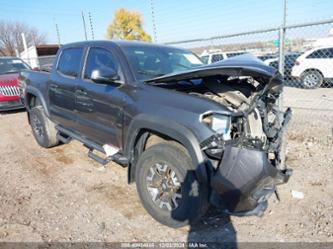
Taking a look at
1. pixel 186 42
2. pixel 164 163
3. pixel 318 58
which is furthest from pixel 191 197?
pixel 318 58

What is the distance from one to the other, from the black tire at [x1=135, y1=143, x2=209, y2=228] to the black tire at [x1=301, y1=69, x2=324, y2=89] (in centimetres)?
1094

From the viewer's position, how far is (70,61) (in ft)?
15.2

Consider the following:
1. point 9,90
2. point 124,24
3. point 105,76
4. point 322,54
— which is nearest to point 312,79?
point 322,54

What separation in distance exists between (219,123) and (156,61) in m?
1.64

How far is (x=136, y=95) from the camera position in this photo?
3221 millimetres

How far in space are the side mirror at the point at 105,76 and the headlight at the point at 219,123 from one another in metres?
1.34

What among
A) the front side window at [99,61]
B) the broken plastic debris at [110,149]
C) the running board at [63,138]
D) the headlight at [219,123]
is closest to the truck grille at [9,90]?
the running board at [63,138]

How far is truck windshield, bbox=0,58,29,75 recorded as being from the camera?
9.88 meters

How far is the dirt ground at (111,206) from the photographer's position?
301cm

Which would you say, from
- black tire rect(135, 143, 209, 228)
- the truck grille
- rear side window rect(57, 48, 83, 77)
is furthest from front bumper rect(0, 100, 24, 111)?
black tire rect(135, 143, 209, 228)

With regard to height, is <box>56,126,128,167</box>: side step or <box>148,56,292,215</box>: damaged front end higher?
<box>148,56,292,215</box>: damaged front end

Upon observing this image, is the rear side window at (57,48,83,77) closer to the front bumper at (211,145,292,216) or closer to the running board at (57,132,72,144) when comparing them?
the running board at (57,132,72,144)

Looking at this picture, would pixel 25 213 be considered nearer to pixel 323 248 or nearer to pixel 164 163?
pixel 164 163

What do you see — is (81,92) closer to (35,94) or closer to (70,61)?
(70,61)
